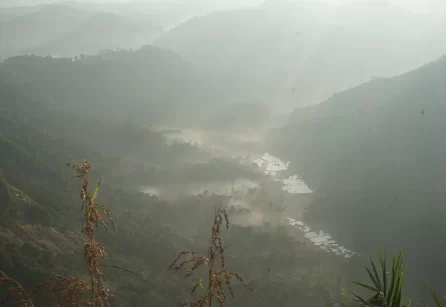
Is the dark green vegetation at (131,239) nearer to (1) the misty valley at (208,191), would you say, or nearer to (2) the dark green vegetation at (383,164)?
(1) the misty valley at (208,191)

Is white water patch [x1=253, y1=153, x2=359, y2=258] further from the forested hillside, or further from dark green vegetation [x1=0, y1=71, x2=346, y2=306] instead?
the forested hillside

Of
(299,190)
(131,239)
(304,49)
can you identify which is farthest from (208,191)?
(304,49)

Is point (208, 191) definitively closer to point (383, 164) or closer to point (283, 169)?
point (283, 169)

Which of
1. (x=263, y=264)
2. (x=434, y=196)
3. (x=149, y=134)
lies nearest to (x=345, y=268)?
(x=263, y=264)

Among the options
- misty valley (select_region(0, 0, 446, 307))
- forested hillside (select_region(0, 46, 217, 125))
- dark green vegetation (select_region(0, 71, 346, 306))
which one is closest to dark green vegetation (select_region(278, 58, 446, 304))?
misty valley (select_region(0, 0, 446, 307))

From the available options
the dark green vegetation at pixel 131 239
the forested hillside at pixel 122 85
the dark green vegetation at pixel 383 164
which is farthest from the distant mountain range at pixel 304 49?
the dark green vegetation at pixel 131 239

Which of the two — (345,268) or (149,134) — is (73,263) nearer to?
(345,268)
